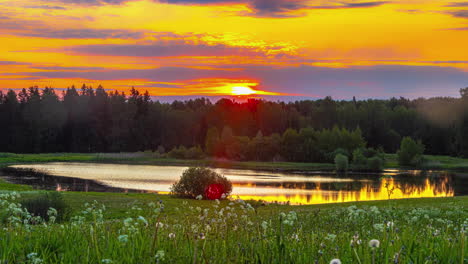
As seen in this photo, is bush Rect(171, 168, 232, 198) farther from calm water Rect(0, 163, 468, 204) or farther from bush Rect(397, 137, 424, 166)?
bush Rect(397, 137, 424, 166)

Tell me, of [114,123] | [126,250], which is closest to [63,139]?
[114,123]

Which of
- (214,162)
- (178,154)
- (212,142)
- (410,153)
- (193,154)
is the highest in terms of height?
(212,142)

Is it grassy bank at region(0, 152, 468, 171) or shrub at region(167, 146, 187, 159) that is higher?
shrub at region(167, 146, 187, 159)

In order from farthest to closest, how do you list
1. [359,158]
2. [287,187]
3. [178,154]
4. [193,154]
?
[178,154] → [193,154] → [359,158] → [287,187]

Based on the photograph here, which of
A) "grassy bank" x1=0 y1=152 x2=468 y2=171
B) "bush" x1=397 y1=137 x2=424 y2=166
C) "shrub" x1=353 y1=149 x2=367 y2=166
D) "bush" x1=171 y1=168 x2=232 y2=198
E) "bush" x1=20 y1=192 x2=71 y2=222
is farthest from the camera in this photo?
"bush" x1=397 y1=137 x2=424 y2=166

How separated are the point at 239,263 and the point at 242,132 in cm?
14171

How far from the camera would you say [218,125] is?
5802 inches

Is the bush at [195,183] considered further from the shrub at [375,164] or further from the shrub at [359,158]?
the shrub at [359,158]

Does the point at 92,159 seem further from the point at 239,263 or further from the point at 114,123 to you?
the point at 239,263

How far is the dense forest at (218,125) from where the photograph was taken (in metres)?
120

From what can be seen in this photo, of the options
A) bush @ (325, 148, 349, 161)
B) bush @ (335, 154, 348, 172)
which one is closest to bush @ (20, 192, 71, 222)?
bush @ (335, 154, 348, 172)

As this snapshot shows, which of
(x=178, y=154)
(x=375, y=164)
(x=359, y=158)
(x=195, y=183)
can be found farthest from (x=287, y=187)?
(x=178, y=154)

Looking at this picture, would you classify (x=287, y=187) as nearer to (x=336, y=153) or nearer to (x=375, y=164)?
(x=375, y=164)

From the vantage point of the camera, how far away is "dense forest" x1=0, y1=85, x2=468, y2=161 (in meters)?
120
